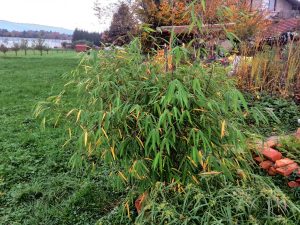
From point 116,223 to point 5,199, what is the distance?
110 centimetres

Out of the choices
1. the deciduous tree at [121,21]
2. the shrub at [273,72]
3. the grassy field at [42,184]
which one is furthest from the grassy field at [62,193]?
the deciduous tree at [121,21]

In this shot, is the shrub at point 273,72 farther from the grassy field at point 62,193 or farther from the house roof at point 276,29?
the grassy field at point 62,193

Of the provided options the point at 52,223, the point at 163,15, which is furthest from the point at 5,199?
the point at 163,15

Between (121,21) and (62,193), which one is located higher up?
(121,21)

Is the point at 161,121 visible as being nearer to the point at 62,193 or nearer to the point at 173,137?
the point at 173,137

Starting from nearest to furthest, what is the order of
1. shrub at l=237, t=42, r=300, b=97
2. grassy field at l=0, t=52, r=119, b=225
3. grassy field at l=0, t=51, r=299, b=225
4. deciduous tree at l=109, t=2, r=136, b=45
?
grassy field at l=0, t=51, r=299, b=225
grassy field at l=0, t=52, r=119, b=225
shrub at l=237, t=42, r=300, b=97
deciduous tree at l=109, t=2, r=136, b=45

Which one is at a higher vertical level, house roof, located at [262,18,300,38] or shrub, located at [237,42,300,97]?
house roof, located at [262,18,300,38]

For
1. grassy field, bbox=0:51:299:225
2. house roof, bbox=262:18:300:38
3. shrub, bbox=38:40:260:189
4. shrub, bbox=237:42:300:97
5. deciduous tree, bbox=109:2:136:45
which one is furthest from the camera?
deciduous tree, bbox=109:2:136:45

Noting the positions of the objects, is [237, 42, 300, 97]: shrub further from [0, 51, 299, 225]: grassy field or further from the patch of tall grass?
the patch of tall grass

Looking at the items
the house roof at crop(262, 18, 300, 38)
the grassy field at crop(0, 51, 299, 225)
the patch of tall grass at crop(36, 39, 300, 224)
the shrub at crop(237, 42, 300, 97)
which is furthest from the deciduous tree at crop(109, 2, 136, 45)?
the patch of tall grass at crop(36, 39, 300, 224)

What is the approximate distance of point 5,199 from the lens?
2.63m

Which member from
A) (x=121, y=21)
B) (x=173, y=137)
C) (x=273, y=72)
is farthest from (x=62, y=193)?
(x=121, y=21)

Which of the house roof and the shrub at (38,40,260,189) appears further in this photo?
the house roof

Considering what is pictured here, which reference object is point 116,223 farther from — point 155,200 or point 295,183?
point 295,183
